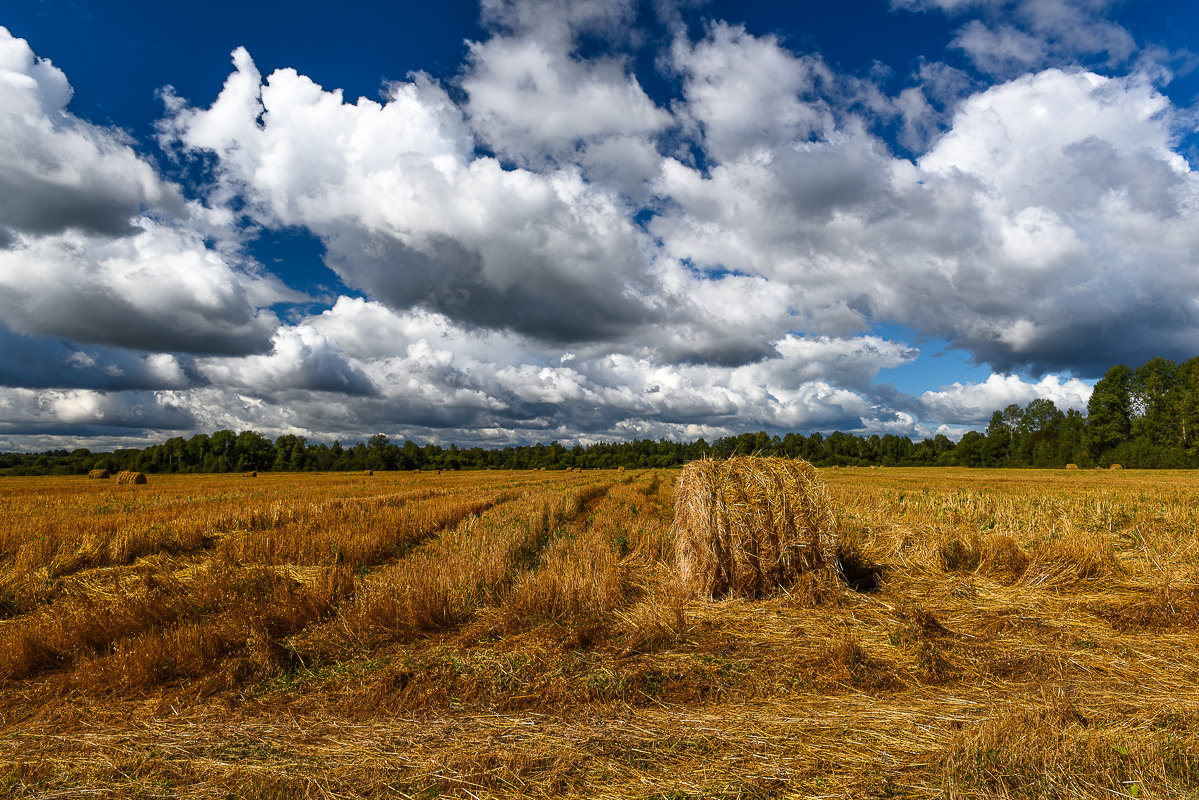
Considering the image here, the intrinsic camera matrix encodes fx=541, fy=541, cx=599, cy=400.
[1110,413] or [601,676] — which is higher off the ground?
[1110,413]

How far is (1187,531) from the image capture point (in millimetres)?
11438

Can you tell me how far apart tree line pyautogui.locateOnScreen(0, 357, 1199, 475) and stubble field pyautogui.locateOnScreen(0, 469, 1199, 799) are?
57.5m

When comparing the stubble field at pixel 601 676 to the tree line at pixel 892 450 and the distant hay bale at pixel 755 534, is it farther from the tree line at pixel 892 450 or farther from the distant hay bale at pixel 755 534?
the tree line at pixel 892 450

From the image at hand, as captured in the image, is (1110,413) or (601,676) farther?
(1110,413)

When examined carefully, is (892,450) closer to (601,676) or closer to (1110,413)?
(1110,413)

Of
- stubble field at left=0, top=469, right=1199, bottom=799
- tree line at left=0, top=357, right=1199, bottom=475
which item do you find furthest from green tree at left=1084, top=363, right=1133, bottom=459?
stubble field at left=0, top=469, right=1199, bottom=799

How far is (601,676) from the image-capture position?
5031mm

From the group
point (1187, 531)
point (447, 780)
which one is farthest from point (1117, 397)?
point (447, 780)

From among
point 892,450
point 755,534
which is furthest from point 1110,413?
point 755,534

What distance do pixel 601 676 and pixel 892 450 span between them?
13679 cm

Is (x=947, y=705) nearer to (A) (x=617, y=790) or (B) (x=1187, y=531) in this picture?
(A) (x=617, y=790)

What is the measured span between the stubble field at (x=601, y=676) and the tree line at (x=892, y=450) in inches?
2265

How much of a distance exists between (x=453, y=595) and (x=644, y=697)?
329 cm

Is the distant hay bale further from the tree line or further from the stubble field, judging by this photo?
the tree line
